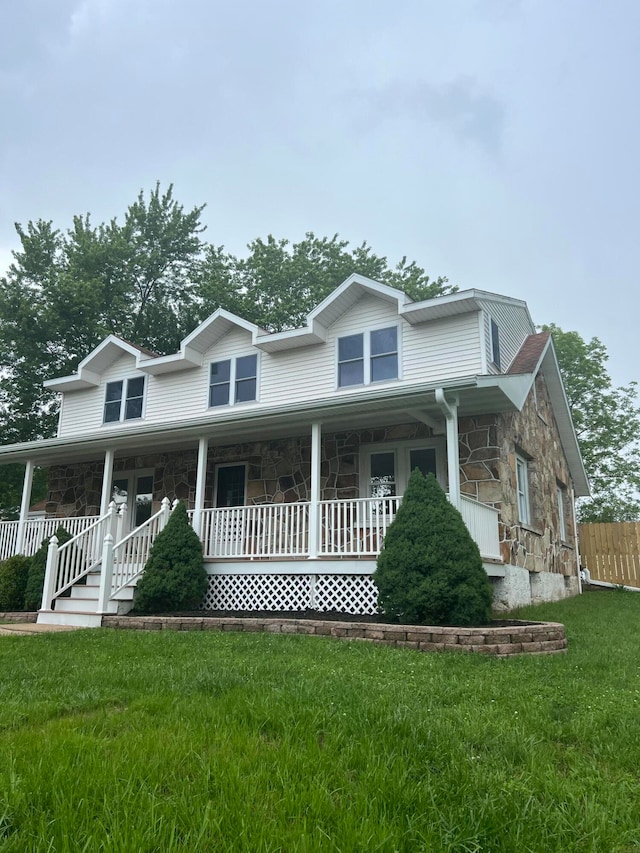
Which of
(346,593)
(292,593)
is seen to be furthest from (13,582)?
(346,593)

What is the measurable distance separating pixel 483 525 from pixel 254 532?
13.0 feet

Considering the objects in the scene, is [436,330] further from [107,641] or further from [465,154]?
[465,154]

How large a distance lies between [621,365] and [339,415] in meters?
23.3

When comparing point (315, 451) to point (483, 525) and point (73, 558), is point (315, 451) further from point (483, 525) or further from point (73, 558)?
point (73, 558)

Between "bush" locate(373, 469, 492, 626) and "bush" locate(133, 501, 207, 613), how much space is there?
11.7ft

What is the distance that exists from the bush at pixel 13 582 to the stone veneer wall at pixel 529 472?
27.8ft

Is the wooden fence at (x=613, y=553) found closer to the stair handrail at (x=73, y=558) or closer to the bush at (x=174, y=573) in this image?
the bush at (x=174, y=573)

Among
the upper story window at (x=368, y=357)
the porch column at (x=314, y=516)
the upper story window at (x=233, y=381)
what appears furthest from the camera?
the upper story window at (x=233, y=381)

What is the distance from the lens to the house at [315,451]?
10000mm

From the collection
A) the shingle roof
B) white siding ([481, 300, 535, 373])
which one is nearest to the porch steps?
white siding ([481, 300, 535, 373])

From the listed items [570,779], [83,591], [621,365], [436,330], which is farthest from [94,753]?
[621,365]

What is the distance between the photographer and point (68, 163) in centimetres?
1745

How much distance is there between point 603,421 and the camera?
27.7 meters

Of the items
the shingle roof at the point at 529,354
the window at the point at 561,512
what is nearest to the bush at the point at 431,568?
the shingle roof at the point at 529,354
